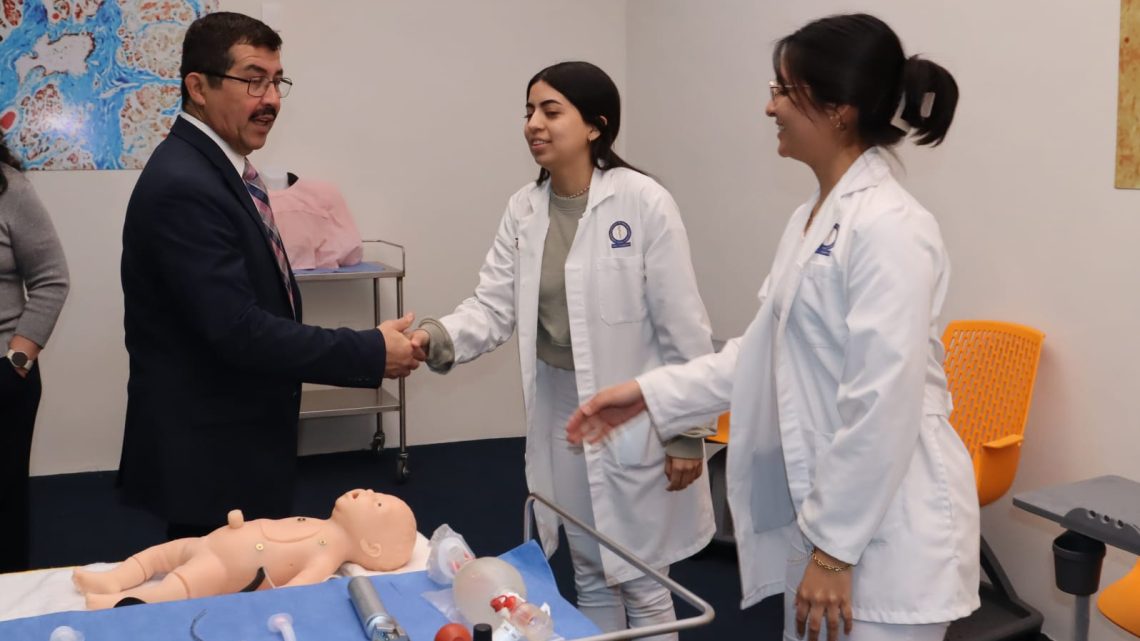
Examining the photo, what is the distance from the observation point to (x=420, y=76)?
4574 millimetres

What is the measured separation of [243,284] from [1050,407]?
1.99 metres

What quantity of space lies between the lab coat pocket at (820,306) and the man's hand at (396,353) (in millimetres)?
909

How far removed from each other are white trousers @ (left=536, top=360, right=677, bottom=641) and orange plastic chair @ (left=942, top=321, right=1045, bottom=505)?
846 mm

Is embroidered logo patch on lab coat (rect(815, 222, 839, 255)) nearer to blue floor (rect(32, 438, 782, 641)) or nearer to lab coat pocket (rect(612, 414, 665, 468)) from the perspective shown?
lab coat pocket (rect(612, 414, 665, 468))

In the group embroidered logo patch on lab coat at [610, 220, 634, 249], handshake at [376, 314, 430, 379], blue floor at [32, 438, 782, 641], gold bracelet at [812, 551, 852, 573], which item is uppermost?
embroidered logo patch on lab coat at [610, 220, 634, 249]

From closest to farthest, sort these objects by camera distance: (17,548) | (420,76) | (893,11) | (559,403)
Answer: (559,403)
(17,548)
(893,11)
(420,76)

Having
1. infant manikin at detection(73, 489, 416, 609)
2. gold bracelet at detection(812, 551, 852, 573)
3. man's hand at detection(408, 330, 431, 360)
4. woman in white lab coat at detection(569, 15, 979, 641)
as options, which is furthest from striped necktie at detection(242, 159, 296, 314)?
gold bracelet at detection(812, 551, 852, 573)

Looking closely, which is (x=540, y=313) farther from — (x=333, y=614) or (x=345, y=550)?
(x=333, y=614)

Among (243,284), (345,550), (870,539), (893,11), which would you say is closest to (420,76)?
(893,11)

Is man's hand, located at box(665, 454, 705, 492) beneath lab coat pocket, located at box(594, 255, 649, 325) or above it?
beneath

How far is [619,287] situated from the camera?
2229mm

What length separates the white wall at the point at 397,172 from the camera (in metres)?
4.28

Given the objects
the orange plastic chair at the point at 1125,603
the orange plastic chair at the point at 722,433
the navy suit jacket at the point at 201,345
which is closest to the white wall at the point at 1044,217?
the orange plastic chair at the point at 1125,603

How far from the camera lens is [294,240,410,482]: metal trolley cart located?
4.05 metres
